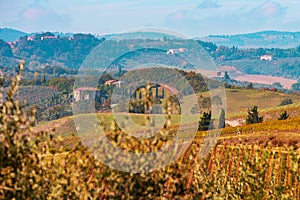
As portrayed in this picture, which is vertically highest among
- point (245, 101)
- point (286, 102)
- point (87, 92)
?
point (87, 92)

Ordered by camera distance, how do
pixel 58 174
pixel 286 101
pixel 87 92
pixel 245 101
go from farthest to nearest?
1. pixel 245 101
2. pixel 286 101
3. pixel 87 92
4. pixel 58 174

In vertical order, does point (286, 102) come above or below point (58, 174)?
below

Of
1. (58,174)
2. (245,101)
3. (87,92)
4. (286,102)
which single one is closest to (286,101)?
(286,102)

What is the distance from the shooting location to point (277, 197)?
1711 cm

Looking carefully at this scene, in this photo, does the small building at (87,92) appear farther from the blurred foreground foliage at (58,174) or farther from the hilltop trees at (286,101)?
the hilltop trees at (286,101)

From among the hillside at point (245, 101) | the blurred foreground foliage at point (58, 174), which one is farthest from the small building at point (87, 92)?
the hillside at point (245, 101)

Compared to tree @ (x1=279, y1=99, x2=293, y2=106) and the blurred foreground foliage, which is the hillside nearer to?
tree @ (x1=279, y1=99, x2=293, y2=106)

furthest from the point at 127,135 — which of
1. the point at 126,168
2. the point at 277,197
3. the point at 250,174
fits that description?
the point at 277,197

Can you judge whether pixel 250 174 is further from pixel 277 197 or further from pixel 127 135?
pixel 127 135

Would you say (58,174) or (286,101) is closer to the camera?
(58,174)

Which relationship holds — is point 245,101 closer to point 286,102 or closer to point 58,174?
point 286,102

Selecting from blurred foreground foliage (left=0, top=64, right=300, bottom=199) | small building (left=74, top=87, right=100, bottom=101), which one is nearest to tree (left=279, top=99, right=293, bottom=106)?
small building (left=74, top=87, right=100, bottom=101)

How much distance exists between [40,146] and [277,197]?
9.28 metres

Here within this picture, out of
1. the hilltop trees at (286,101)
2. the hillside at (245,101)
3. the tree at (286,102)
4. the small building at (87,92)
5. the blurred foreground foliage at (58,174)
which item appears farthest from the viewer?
the hilltop trees at (286,101)
